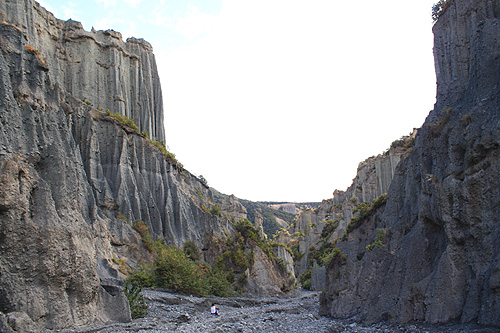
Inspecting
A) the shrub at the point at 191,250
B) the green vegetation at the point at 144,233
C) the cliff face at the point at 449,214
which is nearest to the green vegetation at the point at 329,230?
the shrub at the point at 191,250

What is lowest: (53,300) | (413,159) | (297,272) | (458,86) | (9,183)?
(297,272)

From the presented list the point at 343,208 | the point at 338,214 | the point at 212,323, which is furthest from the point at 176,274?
the point at 338,214

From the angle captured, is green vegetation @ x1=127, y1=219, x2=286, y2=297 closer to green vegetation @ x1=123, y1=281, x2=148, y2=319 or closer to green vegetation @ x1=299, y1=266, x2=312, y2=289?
green vegetation @ x1=123, y1=281, x2=148, y2=319

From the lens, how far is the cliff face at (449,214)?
16.8 m

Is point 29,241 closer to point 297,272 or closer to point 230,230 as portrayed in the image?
point 230,230

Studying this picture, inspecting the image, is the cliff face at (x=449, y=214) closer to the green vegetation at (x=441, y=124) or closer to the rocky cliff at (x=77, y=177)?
the green vegetation at (x=441, y=124)

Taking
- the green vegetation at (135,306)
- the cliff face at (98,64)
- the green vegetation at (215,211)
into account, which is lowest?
the green vegetation at (135,306)

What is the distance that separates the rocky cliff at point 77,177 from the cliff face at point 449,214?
1376 cm

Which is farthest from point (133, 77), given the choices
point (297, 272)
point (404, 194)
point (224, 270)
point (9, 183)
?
point (297, 272)

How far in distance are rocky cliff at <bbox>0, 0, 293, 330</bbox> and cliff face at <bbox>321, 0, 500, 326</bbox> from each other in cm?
1376

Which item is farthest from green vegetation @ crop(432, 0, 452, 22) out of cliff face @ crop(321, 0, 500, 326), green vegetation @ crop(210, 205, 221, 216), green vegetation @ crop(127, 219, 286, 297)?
green vegetation @ crop(210, 205, 221, 216)

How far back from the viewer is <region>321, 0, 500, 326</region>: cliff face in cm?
1683

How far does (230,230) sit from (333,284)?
30435 mm

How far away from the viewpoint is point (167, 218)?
157ft
